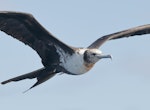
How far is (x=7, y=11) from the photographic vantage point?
22.5 m

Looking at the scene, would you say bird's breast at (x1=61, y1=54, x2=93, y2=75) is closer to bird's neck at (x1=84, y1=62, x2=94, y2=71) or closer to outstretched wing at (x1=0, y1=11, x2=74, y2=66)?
bird's neck at (x1=84, y1=62, x2=94, y2=71)

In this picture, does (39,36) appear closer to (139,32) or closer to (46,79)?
(46,79)

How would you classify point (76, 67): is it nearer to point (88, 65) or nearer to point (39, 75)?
point (88, 65)

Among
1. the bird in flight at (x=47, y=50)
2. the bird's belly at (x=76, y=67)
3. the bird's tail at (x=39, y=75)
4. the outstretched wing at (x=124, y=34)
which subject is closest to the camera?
the bird in flight at (x=47, y=50)

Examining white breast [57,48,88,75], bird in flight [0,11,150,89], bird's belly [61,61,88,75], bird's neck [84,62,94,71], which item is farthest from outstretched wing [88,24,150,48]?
bird's belly [61,61,88,75]

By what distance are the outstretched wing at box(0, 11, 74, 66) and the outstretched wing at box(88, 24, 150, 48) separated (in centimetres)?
131

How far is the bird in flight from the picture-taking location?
76.1 ft

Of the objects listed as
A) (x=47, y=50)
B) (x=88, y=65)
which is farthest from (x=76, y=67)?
(x=47, y=50)

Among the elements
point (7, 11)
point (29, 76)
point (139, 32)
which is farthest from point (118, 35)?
point (7, 11)

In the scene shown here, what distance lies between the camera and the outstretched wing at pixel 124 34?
82.7ft

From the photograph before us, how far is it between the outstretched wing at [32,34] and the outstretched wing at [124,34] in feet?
4.30

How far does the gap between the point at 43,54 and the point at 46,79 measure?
0.71m

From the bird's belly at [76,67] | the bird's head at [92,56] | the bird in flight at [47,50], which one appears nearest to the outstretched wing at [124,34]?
the bird in flight at [47,50]

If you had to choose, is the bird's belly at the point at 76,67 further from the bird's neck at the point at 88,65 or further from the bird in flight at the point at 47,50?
the bird's neck at the point at 88,65
